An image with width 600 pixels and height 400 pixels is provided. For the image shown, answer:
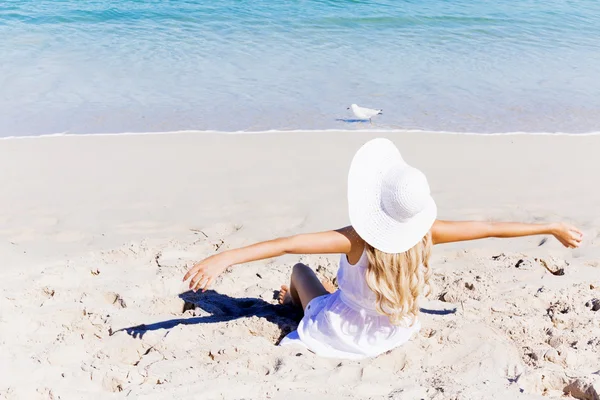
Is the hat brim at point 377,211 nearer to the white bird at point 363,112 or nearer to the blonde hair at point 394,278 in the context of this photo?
the blonde hair at point 394,278

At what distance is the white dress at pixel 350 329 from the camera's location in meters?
3.20

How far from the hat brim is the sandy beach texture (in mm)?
626

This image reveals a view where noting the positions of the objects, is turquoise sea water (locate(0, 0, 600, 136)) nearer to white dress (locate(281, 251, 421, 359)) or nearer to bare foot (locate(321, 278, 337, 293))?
bare foot (locate(321, 278, 337, 293))

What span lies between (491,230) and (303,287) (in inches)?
39.8

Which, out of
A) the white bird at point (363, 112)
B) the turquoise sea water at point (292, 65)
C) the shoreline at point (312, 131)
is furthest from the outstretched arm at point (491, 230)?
the turquoise sea water at point (292, 65)

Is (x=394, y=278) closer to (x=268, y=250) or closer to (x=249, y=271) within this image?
(x=268, y=250)

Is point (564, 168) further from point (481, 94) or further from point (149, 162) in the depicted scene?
point (149, 162)

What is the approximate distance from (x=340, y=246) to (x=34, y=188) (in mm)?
3415

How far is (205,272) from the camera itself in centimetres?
269

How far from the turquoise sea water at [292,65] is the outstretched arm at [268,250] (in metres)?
4.60

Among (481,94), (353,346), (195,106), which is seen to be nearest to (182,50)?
(195,106)

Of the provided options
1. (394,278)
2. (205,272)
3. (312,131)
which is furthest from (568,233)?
(312,131)

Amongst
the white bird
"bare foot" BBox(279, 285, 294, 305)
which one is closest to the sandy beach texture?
"bare foot" BBox(279, 285, 294, 305)

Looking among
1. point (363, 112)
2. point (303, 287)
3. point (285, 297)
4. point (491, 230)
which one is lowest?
point (363, 112)
